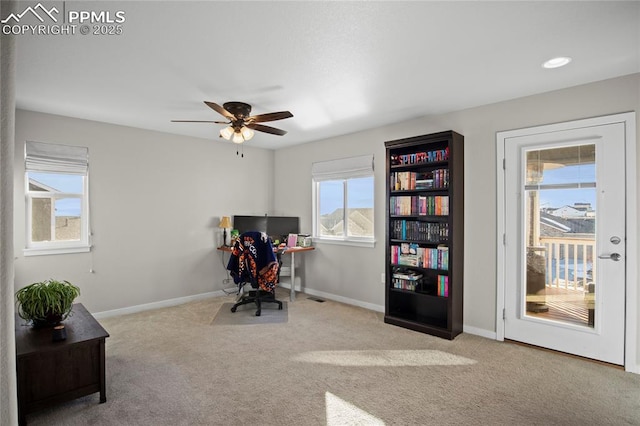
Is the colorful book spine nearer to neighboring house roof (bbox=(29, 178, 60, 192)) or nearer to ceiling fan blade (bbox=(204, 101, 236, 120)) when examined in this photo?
ceiling fan blade (bbox=(204, 101, 236, 120))

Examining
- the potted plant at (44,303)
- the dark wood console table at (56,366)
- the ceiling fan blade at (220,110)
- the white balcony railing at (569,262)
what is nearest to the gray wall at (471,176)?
the white balcony railing at (569,262)

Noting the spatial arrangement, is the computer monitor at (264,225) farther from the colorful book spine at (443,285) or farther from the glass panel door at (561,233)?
the glass panel door at (561,233)

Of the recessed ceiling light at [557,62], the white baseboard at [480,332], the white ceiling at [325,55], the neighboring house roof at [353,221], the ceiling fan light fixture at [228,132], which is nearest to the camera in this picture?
the white ceiling at [325,55]

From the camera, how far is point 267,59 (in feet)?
8.39

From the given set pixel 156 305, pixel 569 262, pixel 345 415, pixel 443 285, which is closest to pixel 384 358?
pixel 345 415

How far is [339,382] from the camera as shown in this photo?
2.64 metres

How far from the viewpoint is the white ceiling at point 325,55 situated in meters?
1.98

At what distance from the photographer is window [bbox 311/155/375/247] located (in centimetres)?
479

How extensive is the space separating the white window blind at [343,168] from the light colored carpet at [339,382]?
211 cm

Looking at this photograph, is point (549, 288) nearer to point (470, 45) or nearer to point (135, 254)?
point (470, 45)

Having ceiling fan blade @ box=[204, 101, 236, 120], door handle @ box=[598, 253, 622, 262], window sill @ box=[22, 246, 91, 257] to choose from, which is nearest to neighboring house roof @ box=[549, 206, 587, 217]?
door handle @ box=[598, 253, 622, 262]

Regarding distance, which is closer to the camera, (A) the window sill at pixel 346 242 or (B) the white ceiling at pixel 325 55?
(B) the white ceiling at pixel 325 55

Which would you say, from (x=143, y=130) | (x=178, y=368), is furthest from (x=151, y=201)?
(x=178, y=368)

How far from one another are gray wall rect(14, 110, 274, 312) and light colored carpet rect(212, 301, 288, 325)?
2.97ft
